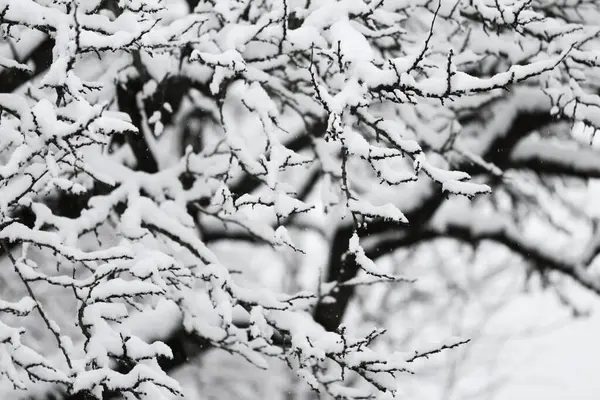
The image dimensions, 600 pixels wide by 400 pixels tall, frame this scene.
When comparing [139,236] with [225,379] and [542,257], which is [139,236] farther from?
[225,379]

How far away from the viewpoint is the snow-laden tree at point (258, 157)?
231 cm

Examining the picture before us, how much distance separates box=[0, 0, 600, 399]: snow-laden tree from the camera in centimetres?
231

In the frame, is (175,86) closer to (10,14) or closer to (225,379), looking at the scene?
A: (10,14)

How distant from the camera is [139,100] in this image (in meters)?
4.11

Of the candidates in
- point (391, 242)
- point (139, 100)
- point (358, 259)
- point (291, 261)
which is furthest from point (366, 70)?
point (291, 261)

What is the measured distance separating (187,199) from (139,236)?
0.65m

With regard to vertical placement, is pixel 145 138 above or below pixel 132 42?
below

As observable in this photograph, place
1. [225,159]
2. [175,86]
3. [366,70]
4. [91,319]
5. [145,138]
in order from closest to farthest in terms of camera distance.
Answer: [366,70], [91,319], [225,159], [175,86], [145,138]

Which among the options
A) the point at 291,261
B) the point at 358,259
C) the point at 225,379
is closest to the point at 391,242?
the point at 358,259

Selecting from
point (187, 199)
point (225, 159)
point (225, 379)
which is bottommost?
point (225, 379)

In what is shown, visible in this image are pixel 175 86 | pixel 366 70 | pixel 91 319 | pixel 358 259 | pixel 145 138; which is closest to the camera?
pixel 366 70

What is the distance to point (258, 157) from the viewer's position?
3422 mm

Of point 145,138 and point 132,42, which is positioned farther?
point 145,138

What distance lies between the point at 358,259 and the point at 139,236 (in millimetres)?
1391
